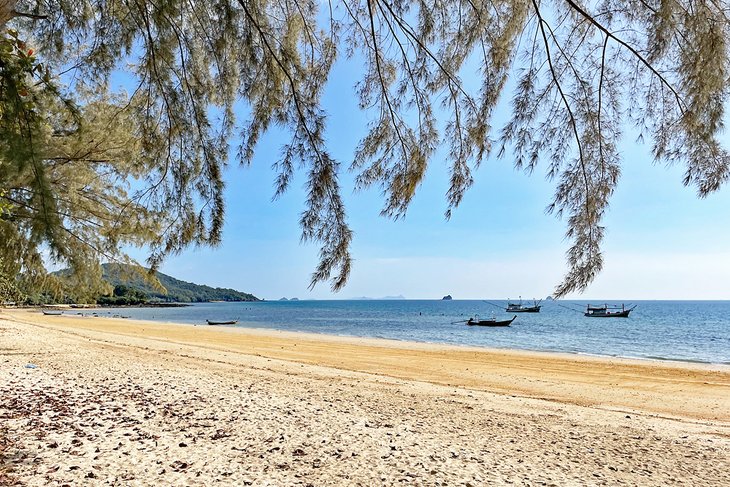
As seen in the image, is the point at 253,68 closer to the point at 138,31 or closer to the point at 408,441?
the point at 138,31

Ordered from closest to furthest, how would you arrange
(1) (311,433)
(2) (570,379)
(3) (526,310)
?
(1) (311,433), (2) (570,379), (3) (526,310)

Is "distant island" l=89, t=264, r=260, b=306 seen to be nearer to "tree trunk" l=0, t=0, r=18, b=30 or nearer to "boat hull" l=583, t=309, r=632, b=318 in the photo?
Result: "tree trunk" l=0, t=0, r=18, b=30

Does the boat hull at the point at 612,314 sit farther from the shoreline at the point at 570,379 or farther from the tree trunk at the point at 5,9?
the tree trunk at the point at 5,9

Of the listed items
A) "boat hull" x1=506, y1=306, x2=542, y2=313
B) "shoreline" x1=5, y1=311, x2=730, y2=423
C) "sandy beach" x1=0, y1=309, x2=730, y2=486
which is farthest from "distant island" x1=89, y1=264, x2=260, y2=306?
"boat hull" x1=506, y1=306, x2=542, y2=313

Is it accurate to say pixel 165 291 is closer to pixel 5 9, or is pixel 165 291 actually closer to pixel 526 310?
pixel 5 9

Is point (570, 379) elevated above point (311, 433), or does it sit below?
below

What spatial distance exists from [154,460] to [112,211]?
18.4ft

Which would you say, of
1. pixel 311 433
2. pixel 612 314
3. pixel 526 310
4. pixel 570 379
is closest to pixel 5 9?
pixel 311 433

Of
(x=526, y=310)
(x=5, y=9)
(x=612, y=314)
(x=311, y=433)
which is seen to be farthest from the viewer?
(x=526, y=310)

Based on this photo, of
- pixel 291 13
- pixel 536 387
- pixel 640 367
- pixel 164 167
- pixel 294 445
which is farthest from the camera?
pixel 640 367

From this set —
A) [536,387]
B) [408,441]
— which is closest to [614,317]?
[536,387]

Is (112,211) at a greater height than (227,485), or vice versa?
(112,211)

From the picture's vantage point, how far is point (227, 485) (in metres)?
3.22

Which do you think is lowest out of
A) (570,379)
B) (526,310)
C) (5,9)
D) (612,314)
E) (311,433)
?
(570,379)
